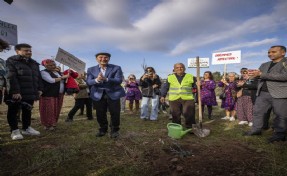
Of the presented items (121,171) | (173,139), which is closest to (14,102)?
(121,171)

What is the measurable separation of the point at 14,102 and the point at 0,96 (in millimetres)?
1093

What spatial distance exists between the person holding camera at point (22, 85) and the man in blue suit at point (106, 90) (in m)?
1.49

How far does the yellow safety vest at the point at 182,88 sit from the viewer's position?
631 centimetres

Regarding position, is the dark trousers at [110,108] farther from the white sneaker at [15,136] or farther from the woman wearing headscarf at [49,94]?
the white sneaker at [15,136]

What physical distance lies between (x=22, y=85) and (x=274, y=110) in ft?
20.2

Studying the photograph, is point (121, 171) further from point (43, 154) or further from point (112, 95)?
point (112, 95)

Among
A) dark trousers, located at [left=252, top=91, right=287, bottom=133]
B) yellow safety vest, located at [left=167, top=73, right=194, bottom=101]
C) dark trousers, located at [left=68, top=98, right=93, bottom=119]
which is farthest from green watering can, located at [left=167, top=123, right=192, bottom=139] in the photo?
dark trousers, located at [left=68, top=98, right=93, bottom=119]

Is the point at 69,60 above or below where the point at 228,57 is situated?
below

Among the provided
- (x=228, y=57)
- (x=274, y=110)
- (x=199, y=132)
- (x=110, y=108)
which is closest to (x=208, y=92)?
(x=228, y=57)

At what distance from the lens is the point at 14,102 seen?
546 cm

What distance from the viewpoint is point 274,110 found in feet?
17.8

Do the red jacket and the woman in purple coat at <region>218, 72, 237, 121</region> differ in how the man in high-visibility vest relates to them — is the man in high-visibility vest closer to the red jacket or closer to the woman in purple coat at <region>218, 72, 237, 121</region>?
the woman in purple coat at <region>218, 72, 237, 121</region>

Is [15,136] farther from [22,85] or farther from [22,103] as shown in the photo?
[22,85]

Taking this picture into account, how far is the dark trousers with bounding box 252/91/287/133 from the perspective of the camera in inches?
206
